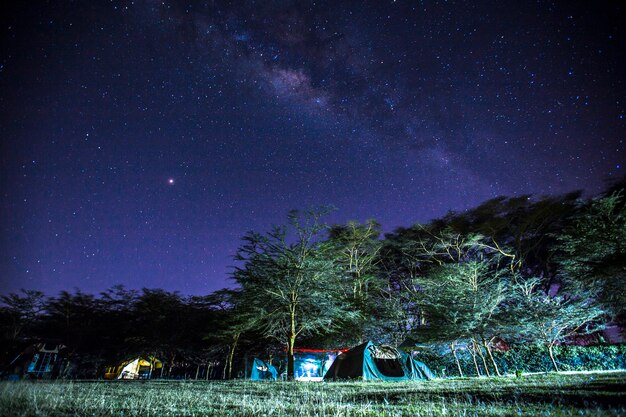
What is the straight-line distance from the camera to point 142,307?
33531 millimetres

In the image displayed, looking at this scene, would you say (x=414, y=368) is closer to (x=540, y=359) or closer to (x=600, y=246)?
(x=540, y=359)

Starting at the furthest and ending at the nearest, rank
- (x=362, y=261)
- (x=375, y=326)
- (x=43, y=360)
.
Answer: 1. (x=43, y=360)
2. (x=362, y=261)
3. (x=375, y=326)

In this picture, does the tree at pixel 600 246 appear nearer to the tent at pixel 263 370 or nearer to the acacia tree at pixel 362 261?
the acacia tree at pixel 362 261

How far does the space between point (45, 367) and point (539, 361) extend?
2261 inches

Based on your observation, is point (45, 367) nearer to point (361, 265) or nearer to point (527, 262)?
point (361, 265)

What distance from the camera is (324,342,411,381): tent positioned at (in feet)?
56.4

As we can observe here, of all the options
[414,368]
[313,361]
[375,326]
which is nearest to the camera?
[414,368]

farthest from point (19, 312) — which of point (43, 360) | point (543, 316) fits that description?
point (543, 316)

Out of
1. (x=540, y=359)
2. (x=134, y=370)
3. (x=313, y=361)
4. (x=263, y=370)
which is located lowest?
(x=263, y=370)

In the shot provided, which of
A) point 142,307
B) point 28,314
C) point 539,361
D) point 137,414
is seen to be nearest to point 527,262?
point 539,361

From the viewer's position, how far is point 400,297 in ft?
96.9

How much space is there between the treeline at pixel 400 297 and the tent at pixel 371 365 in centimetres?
215

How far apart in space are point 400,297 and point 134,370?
162 ft

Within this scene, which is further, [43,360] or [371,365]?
[43,360]
